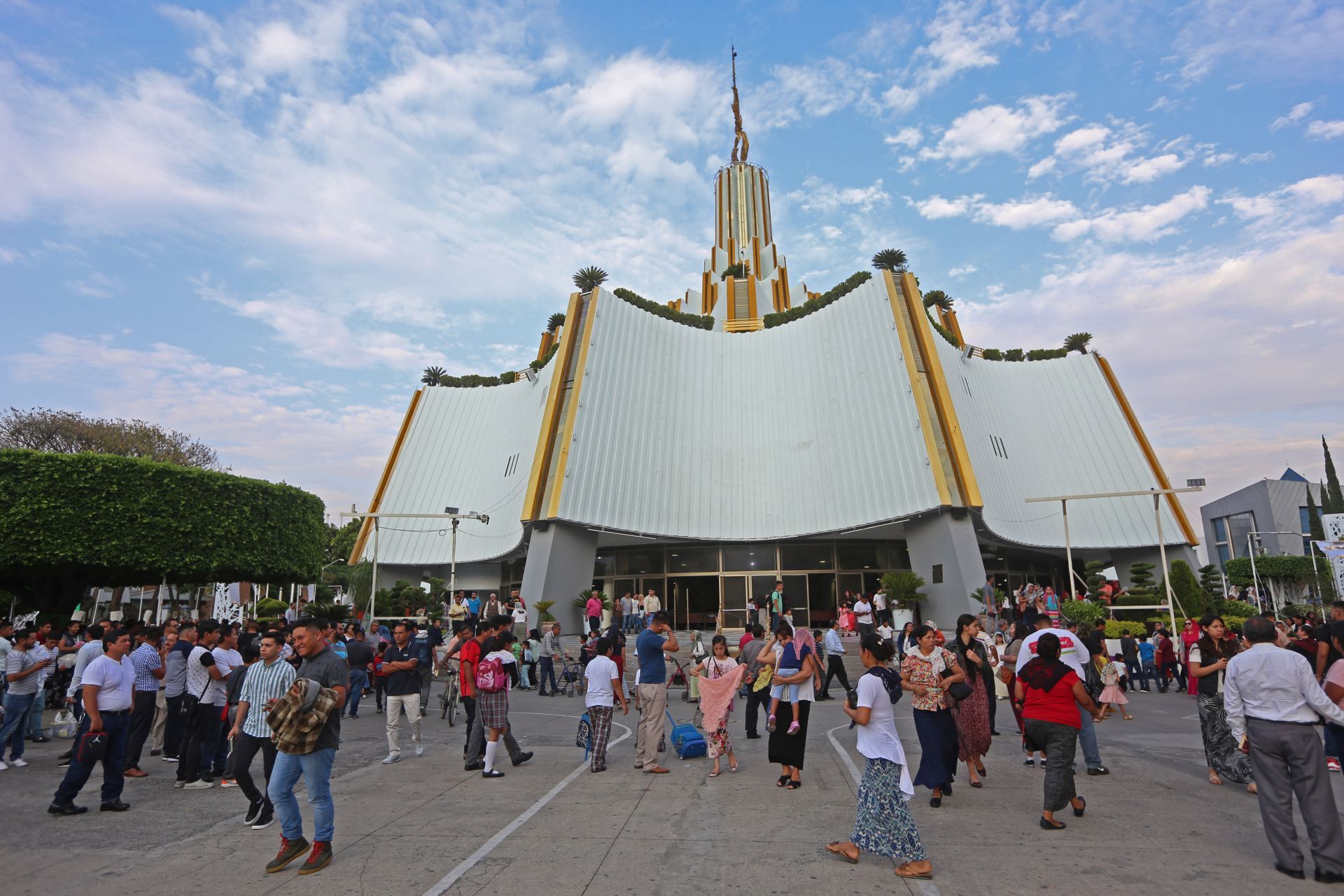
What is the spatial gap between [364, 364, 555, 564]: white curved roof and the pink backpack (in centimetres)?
1995

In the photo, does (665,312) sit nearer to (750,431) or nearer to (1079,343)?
(750,431)

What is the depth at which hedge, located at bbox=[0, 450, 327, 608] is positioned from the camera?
59.4 ft

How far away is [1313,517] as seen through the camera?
170 ft

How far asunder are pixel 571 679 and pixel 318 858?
1268 centimetres

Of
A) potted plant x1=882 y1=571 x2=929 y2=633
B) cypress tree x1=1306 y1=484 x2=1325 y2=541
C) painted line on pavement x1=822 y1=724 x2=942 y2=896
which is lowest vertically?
painted line on pavement x1=822 y1=724 x2=942 y2=896

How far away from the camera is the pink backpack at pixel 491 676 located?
28.1ft

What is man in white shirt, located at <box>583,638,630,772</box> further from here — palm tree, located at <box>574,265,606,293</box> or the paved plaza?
palm tree, located at <box>574,265,606,293</box>

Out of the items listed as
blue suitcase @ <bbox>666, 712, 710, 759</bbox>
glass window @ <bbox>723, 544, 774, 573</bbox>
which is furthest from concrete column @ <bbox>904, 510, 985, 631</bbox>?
blue suitcase @ <bbox>666, 712, 710, 759</bbox>

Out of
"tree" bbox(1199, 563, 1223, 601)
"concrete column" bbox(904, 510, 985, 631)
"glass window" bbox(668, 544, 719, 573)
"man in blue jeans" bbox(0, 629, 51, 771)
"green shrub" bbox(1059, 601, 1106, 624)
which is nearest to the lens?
"man in blue jeans" bbox(0, 629, 51, 771)

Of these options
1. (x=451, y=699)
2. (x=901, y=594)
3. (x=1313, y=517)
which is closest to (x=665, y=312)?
(x=901, y=594)

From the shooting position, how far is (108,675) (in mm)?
6965

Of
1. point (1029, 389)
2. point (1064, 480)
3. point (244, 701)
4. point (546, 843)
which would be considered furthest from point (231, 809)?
point (1029, 389)

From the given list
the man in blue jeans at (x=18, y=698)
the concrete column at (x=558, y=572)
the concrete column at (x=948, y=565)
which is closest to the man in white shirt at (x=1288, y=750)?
the man in blue jeans at (x=18, y=698)

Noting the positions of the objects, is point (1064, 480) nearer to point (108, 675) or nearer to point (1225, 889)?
point (1225, 889)
